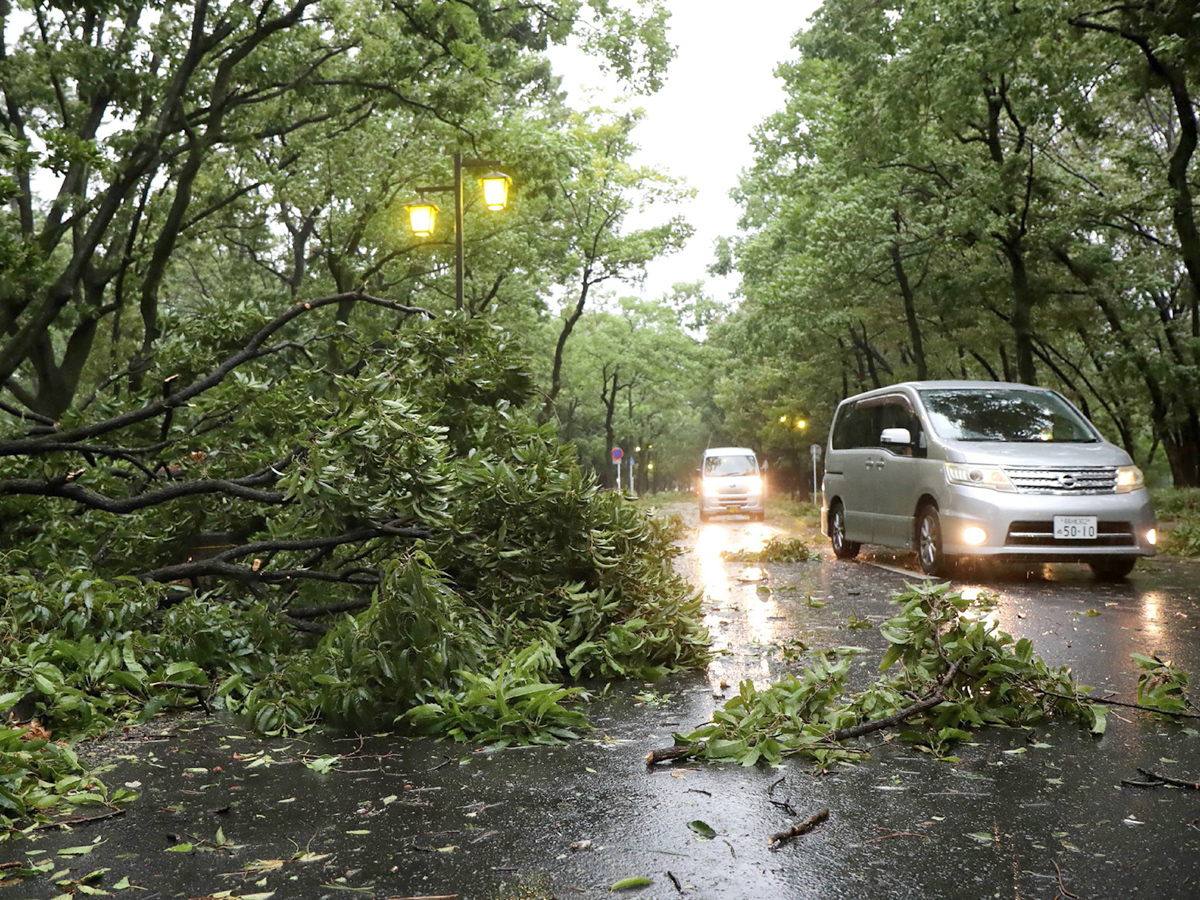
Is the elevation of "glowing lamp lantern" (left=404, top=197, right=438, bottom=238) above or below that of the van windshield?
above

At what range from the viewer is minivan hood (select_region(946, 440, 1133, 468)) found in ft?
35.3

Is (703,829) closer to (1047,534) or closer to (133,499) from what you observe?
(133,499)

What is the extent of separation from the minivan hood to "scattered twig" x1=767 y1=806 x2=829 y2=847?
7943 millimetres

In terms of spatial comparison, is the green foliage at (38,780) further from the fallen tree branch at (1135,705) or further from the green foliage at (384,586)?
the fallen tree branch at (1135,705)

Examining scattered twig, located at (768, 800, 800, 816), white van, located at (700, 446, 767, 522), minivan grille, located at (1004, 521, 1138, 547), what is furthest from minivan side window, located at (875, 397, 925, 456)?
white van, located at (700, 446, 767, 522)

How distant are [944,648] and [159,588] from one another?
4.37 metres

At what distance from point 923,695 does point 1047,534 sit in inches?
239

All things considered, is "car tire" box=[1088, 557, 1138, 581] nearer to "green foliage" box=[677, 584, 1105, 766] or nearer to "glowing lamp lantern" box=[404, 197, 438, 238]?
"green foliage" box=[677, 584, 1105, 766]

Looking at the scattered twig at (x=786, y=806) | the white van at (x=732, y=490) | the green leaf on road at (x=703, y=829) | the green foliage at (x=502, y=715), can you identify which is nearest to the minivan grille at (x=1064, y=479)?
the green foliage at (x=502, y=715)

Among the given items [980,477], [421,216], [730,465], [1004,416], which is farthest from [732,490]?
[980,477]

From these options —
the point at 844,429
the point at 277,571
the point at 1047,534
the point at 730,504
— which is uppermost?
the point at 844,429

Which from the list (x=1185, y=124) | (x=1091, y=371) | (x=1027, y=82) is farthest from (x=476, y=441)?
(x=1091, y=371)

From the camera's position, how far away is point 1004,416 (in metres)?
12.1

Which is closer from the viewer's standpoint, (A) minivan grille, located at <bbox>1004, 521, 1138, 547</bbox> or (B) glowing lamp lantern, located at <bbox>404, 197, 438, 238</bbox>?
(A) minivan grille, located at <bbox>1004, 521, 1138, 547</bbox>
